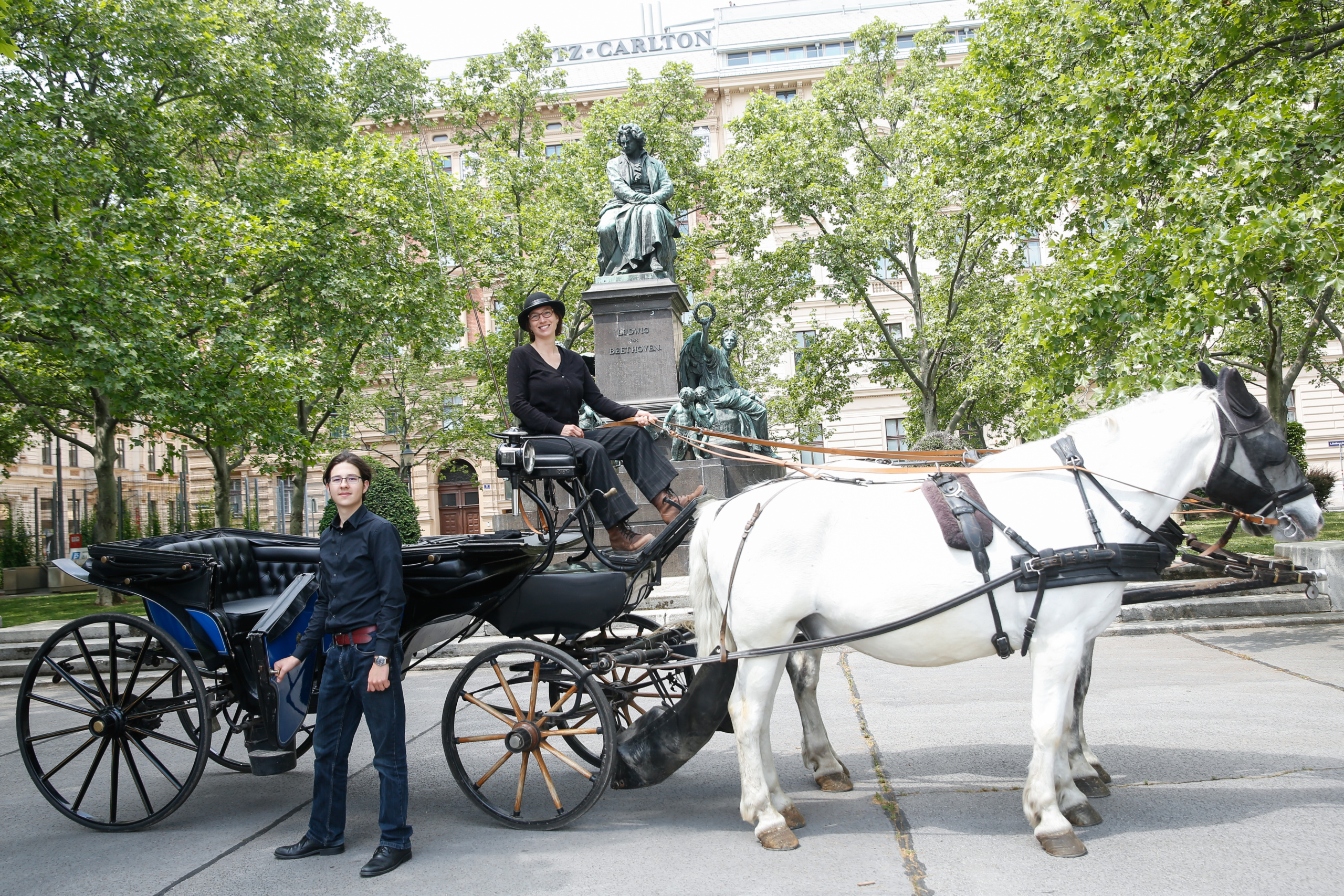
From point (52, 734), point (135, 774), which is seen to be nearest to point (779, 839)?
point (135, 774)

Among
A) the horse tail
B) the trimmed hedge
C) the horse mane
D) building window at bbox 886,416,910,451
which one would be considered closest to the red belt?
the horse tail

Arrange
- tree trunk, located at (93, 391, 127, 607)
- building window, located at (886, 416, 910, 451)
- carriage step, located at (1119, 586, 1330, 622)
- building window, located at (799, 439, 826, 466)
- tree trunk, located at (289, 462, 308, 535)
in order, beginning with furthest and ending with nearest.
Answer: building window, located at (886, 416, 910, 451), tree trunk, located at (289, 462, 308, 535), tree trunk, located at (93, 391, 127, 607), carriage step, located at (1119, 586, 1330, 622), building window, located at (799, 439, 826, 466)

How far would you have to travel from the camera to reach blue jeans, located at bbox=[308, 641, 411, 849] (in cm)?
445

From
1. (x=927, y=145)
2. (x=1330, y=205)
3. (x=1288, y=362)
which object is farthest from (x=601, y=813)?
(x=1288, y=362)

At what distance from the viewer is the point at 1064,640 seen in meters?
4.25

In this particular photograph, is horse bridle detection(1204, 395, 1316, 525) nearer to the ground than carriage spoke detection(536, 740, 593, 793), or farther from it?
farther from it

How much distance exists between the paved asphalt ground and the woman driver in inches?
65.4

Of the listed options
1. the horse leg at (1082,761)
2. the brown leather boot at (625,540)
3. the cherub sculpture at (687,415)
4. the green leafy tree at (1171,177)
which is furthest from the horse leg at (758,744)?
the cherub sculpture at (687,415)

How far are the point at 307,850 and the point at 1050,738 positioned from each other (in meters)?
3.53

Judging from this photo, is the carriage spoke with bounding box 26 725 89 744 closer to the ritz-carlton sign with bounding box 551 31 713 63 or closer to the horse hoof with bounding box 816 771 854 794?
the horse hoof with bounding box 816 771 854 794

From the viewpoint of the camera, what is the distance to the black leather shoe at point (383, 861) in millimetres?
4289

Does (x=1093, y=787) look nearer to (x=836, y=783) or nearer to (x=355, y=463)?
(x=836, y=783)

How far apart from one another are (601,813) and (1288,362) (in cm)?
3179

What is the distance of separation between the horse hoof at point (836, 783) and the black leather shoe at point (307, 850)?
8.33ft
